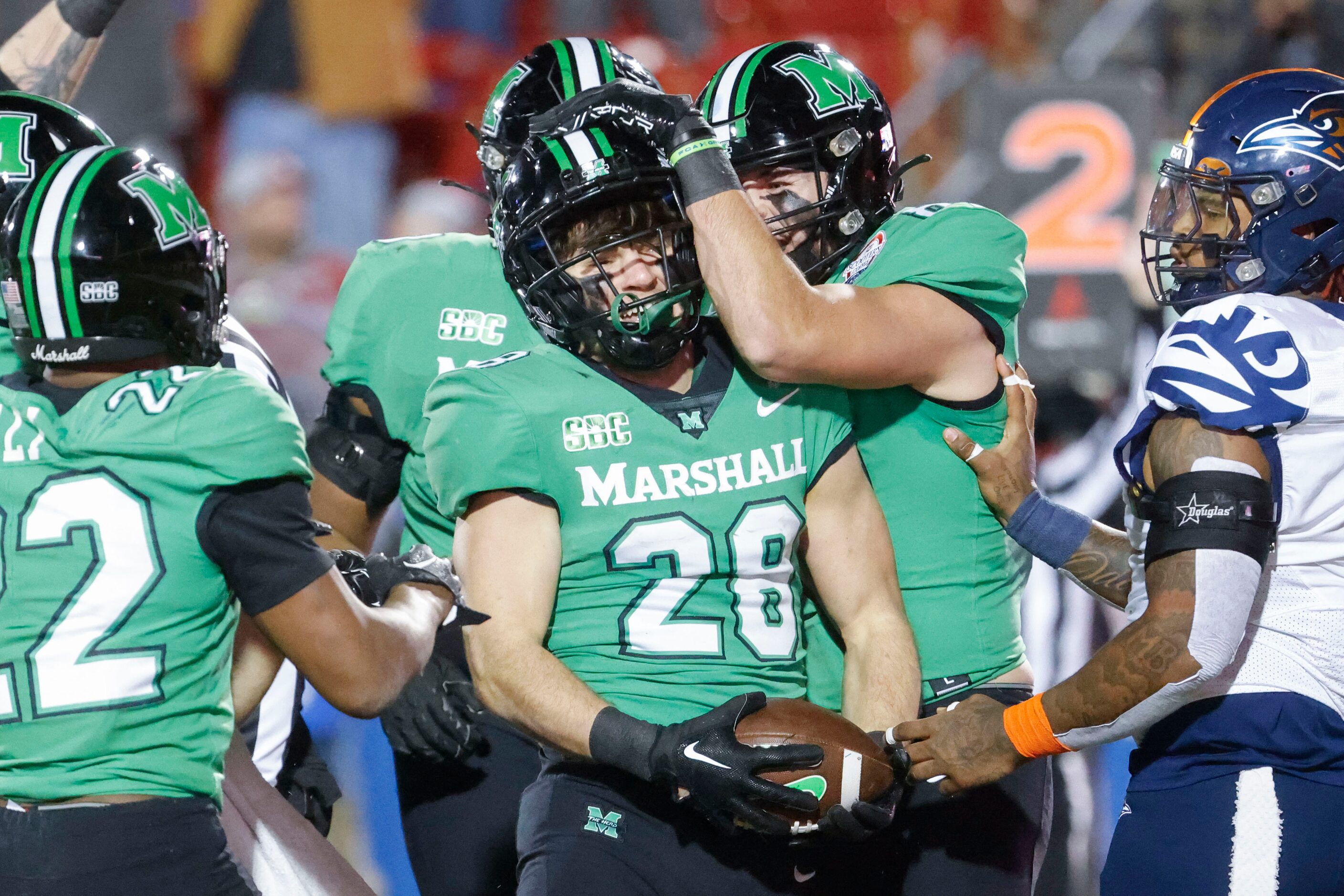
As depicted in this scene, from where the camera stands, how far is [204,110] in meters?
7.36

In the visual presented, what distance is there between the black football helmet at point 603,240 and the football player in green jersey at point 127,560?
577mm

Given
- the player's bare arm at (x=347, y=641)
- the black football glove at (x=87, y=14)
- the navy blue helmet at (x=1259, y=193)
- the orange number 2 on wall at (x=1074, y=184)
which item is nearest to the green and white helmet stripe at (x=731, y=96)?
the navy blue helmet at (x=1259, y=193)

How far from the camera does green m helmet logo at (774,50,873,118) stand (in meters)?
2.70

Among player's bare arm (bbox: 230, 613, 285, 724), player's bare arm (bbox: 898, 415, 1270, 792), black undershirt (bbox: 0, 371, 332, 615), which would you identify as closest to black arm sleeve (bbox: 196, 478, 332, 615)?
black undershirt (bbox: 0, 371, 332, 615)

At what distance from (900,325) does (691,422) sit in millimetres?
396

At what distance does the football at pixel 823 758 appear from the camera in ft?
6.91

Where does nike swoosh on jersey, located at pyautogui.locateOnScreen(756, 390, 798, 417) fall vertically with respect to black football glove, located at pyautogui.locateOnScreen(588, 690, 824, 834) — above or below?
above

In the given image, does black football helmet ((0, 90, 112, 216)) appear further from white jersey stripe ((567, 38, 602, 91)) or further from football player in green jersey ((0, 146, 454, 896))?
white jersey stripe ((567, 38, 602, 91))

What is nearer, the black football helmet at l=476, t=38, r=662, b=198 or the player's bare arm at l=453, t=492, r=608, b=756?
the player's bare arm at l=453, t=492, r=608, b=756

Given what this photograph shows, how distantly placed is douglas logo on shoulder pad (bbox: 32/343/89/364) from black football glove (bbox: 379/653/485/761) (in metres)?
1.06

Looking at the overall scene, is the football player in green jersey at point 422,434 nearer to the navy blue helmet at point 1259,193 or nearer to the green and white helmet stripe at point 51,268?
the green and white helmet stripe at point 51,268

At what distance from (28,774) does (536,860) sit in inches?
29.5

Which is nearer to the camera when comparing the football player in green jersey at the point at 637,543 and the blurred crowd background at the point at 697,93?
the football player in green jersey at the point at 637,543

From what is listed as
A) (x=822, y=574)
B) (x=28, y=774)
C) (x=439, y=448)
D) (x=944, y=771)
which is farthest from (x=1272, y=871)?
(x=28, y=774)
